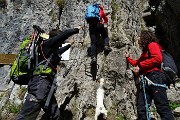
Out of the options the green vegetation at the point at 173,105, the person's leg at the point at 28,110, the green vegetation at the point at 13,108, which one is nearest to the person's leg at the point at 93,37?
the person's leg at the point at 28,110

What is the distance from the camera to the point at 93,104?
30.0ft

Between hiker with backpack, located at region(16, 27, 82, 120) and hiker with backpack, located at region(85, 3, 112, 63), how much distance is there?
234 centimetres

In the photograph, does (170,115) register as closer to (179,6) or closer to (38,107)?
(38,107)

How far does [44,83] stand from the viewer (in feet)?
24.2

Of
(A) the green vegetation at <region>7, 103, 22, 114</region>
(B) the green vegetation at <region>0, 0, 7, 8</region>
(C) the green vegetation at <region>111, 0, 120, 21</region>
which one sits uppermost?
(B) the green vegetation at <region>0, 0, 7, 8</region>

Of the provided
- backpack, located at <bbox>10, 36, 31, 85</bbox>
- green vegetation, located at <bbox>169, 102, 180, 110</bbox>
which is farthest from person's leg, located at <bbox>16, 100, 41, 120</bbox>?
green vegetation, located at <bbox>169, 102, 180, 110</bbox>

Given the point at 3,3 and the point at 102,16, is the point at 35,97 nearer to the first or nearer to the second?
the point at 102,16

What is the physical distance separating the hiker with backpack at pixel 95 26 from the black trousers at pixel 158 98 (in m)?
2.74

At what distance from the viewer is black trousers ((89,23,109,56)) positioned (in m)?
10.1

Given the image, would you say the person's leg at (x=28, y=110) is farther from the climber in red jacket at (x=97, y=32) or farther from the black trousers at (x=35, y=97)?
the climber in red jacket at (x=97, y=32)

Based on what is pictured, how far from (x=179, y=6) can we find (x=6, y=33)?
987 centimetres

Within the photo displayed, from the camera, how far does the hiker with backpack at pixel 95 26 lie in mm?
10078

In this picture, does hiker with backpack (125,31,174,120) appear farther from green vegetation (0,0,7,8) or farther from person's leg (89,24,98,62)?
green vegetation (0,0,7,8)

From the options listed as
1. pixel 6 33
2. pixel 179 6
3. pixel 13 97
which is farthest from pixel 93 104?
pixel 6 33
